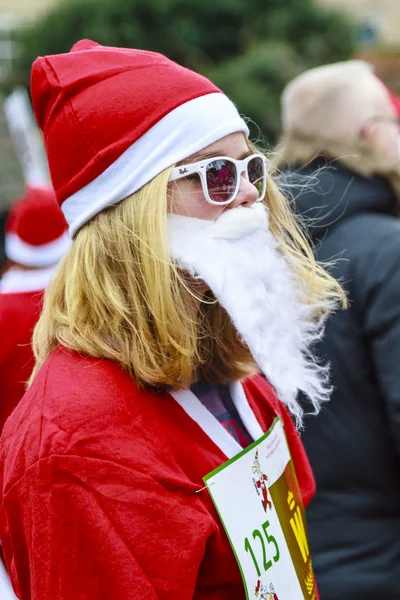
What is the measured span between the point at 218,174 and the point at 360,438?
3.87ft

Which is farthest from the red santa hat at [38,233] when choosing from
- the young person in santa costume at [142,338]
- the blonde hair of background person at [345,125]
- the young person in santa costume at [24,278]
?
the young person in santa costume at [142,338]

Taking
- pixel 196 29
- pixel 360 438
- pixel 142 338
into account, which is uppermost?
pixel 142 338

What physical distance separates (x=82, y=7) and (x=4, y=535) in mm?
24447

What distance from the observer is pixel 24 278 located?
3.85 m

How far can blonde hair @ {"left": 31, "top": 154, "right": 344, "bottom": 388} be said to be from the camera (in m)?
1.53

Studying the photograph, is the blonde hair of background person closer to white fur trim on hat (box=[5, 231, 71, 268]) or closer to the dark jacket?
the dark jacket

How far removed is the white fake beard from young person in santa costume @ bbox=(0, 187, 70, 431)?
4.07 feet

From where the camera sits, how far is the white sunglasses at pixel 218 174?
5.32 feet

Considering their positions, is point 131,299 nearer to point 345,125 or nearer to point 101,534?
point 101,534

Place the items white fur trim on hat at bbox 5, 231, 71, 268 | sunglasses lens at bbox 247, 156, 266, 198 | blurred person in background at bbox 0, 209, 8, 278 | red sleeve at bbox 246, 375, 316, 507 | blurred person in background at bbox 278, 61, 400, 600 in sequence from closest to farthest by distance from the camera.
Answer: sunglasses lens at bbox 247, 156, 266, 198 → red sleeve at bbox 246, 375, 316, 507 → blurred person in background at bbox 278, 61, 400, 600 → white fur trim on hat at bbox 5, 231, 71, 268 → blurred person in background at bbox 0, 209, 8, 278

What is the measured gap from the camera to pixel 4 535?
4.89ft

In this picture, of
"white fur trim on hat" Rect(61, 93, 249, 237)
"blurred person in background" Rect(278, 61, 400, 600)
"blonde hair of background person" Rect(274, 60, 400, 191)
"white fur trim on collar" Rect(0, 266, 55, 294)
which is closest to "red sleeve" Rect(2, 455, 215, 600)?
"white fur trim on hat" Rect(61, 93, 249, 237)

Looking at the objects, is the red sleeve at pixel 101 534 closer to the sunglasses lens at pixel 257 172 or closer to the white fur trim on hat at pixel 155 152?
the white fur trim on hat at pixel 155 152

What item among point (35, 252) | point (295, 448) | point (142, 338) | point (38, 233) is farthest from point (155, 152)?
point (38, 233)
